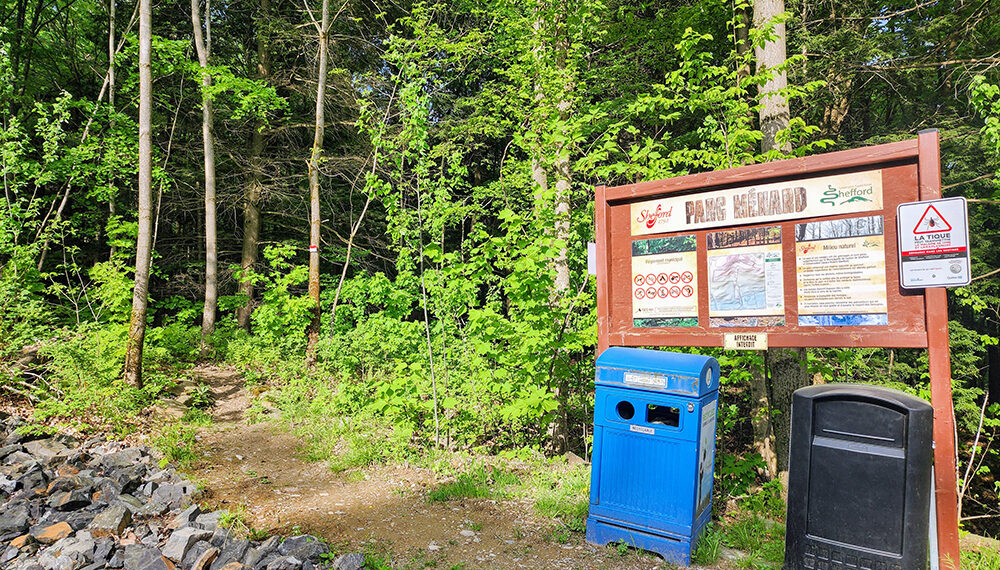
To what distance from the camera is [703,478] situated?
366 cm

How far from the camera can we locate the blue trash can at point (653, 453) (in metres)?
3.47

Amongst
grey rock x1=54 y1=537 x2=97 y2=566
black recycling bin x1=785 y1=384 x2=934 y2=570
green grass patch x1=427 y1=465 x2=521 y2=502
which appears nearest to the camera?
black recycling bin x1=785 y1=384 x2=934 y2=570

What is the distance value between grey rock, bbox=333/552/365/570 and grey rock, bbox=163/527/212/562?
3.39 ft

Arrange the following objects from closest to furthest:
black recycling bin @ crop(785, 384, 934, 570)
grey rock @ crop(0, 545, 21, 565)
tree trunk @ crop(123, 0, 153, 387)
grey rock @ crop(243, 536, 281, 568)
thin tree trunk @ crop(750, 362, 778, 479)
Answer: black recycling bin @ crop(785, 384, 934, 570) → grey rock @ crop(243, 536, 281, 568) → grey rock @ crop(0, 545, 21, 565) → thin tree trunk @ crop(750, 362, 778, 479) → tree trunk @ crop(123, 0, 153, 387)

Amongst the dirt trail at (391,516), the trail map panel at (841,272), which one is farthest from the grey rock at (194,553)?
the trail map panel at (841,272)

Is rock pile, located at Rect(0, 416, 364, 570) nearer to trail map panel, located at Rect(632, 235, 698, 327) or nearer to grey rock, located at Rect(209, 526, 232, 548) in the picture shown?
grey rock, located at Rect(209, 526, 232, 548)

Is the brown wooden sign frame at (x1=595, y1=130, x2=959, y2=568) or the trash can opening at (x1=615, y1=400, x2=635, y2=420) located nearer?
the brown wooden sign frame at (x1=595, y1=130, x2=959, y2=568)

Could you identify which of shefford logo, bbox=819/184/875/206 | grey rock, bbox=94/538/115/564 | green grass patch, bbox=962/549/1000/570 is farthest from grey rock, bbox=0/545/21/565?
green grass patch, bbox=962/549/1000/570

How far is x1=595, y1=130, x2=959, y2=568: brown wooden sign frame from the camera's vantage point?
10.3 feet

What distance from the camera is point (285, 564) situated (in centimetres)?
333

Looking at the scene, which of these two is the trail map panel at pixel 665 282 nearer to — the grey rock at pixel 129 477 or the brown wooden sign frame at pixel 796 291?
the brown wooden sign frame at pixel 796 291

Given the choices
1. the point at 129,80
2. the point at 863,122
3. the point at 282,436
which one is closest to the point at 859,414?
the point at 282,436

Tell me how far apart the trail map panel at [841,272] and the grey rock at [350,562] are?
3363mm

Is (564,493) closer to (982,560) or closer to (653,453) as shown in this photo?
(653,453)
